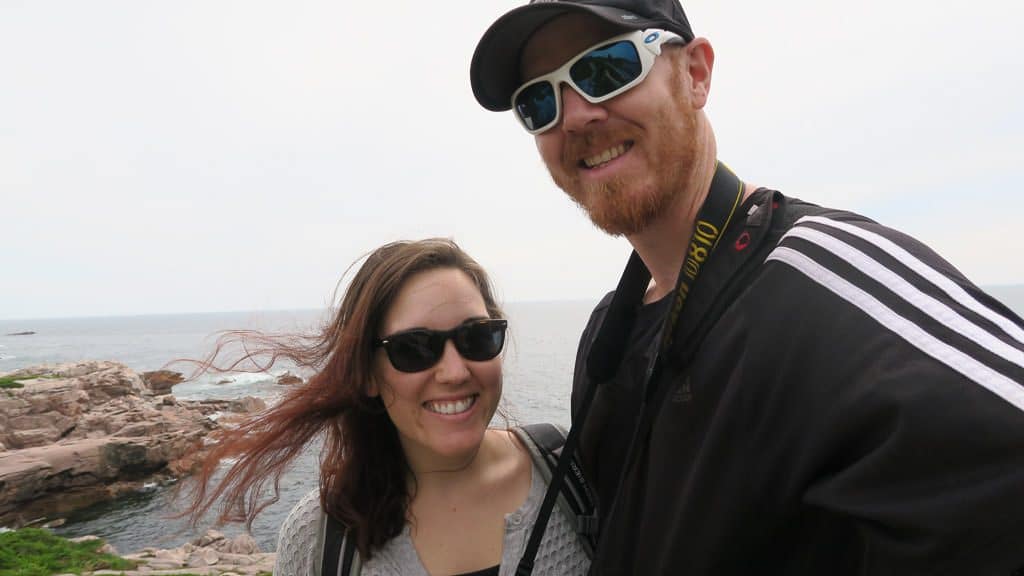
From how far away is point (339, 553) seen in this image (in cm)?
276

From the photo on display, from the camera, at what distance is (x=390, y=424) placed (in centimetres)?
327

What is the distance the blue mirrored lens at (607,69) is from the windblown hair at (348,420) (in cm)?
118

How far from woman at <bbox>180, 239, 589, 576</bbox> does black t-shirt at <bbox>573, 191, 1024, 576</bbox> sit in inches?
38.3

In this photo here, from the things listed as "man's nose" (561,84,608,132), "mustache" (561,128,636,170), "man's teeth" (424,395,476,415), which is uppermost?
"man's nose" (561,84,608,132)

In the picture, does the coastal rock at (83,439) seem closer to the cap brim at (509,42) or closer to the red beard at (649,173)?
the cap brim at (509,42)

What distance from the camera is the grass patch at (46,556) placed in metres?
10.9

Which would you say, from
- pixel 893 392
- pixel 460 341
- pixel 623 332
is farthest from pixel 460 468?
pixel 893 392

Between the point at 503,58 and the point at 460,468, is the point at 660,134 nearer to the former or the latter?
the point at 503,58

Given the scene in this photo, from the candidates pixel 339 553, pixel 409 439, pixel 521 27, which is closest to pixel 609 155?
pixel 521 27

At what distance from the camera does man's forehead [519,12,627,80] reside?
233cm

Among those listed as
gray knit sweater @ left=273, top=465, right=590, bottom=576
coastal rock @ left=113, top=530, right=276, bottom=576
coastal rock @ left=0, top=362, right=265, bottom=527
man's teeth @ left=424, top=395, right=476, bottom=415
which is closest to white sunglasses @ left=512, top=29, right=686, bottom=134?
man's teeth @ left=424, top=395, right=476, bottom=415

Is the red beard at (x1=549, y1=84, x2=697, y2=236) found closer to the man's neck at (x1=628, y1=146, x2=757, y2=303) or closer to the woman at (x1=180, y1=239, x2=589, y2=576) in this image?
the man's neck at (x1=628, y1=146, x2=757, y2=303)

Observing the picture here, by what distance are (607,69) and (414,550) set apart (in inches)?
96.7

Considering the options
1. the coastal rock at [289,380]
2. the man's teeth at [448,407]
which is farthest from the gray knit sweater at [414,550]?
the coastal rock at [289,380]
